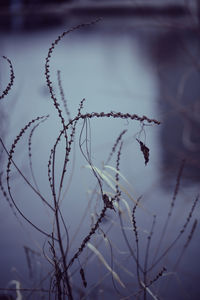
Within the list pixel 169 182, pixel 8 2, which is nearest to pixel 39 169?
pixel 169 182

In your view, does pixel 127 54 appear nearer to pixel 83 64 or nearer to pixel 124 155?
pixel 83 64

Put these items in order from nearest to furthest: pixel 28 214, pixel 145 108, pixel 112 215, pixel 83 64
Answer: pixel 112 215, pixel 28 214, pixel 145 108, pixel 83 64

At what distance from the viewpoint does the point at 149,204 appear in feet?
6.85

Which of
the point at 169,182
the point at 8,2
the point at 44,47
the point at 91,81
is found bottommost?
the point at 169,182

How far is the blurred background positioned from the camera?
186 cm

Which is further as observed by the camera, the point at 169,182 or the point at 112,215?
the point at 169,182

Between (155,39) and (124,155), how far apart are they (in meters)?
4.87

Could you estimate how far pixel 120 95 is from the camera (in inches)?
171

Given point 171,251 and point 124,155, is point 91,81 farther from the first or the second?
point 171,251

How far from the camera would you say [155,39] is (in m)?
7.27

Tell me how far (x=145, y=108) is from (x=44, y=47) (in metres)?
3.31

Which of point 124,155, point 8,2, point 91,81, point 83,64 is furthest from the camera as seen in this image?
point 8,2

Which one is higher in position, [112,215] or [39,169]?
[39,169]

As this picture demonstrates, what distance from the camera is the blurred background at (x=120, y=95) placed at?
186 cm
